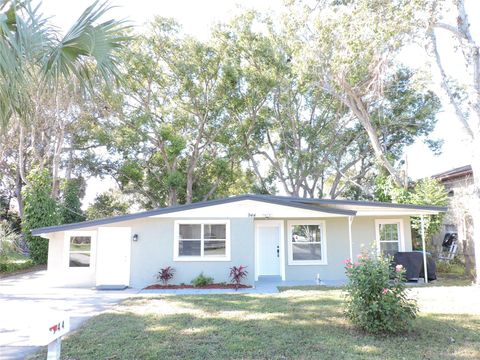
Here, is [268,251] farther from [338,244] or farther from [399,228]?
[399,228]

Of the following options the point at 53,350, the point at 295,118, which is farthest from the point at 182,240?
the point at 295,118

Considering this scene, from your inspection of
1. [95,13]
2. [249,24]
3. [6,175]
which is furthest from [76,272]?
[6,175]

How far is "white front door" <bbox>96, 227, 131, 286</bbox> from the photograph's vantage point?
12.6 m

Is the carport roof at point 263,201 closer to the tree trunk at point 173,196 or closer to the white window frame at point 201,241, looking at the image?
the white window frame at point 201,241

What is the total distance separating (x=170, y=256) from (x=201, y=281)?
1.47m

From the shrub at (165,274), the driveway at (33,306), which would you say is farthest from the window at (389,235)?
the driveway at (33,306)

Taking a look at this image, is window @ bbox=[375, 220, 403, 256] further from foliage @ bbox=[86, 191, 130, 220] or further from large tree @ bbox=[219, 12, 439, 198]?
foliage @ bbox=[86, 191, 130, 220]

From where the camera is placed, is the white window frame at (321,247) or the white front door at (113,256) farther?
the white window frame at (321,247)

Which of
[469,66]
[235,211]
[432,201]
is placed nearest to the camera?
[469,66]

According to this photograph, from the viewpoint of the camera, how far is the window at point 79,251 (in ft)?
42.7

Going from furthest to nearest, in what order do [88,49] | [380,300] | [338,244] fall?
[338,244] < [380,300] < [88,49]

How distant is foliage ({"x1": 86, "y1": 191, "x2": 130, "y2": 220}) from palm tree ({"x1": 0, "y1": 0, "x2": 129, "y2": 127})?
23841 mm

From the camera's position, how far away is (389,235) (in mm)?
13930

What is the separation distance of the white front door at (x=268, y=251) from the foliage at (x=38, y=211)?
11.8m
